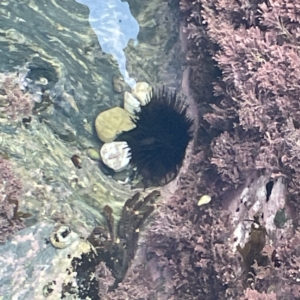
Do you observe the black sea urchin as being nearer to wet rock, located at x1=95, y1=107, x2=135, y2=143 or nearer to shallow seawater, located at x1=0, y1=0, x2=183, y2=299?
wet rock, located at x1=95, y1=107, x2=135, y2=143

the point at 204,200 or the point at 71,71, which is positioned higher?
the point at 71,71

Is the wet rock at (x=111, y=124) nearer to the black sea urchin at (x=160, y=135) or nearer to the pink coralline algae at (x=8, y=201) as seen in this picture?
the black sea urchin at (x=160, y=135)

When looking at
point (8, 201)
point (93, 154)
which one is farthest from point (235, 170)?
point (8, 201)

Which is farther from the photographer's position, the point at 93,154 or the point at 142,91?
the point at 142,91

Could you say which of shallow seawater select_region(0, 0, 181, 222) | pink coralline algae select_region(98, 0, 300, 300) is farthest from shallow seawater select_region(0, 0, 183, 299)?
pink coralline algae select_region(98, 0, 300, 300)

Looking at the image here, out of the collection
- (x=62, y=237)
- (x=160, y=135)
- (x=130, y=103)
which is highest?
(x=160, y=135)

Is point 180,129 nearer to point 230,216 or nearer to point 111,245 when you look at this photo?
point 230,216

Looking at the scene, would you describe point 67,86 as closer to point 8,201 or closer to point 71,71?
point 71,71
